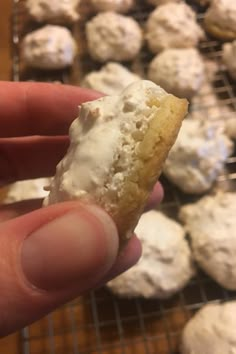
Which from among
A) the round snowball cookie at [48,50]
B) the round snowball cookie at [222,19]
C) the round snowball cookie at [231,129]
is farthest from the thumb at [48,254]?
the round snowball cookie at [222,19]

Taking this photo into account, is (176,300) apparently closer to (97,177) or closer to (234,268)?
(234,268)

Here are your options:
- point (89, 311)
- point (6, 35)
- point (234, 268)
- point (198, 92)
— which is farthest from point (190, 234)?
point (6, 35)

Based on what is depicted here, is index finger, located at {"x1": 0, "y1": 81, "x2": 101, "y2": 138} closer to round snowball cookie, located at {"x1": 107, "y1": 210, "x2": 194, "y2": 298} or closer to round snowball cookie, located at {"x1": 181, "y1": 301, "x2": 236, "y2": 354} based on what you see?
round snowball cookie, located at {"x1": 107, "y1": 210, "x2": 194, "y2": 298}

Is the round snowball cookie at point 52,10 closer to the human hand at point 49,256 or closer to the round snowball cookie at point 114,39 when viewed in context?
the round snowball cookie at point 114,39

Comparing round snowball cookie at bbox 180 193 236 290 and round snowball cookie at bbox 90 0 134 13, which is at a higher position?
round snowball cookie at bbox 90 0 134 13

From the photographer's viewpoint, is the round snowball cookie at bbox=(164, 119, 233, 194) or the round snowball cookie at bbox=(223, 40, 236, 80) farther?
the round snowball cookie at bbox=(223, 40, 236, 80)

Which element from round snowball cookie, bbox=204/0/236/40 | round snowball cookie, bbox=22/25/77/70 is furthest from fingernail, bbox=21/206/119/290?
round snowball cookie, bbox=204/0/236/40

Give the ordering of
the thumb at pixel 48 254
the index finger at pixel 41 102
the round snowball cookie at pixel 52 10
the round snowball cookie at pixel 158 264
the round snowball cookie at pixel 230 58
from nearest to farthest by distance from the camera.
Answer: the thumb at pixel 48 254 < the index finger at pixel 41 102 < the round snowball cookie at pixel 158 264 < the round snowball cookie at pixel 230 58 < the round snowball cookie at pixel 52 10
